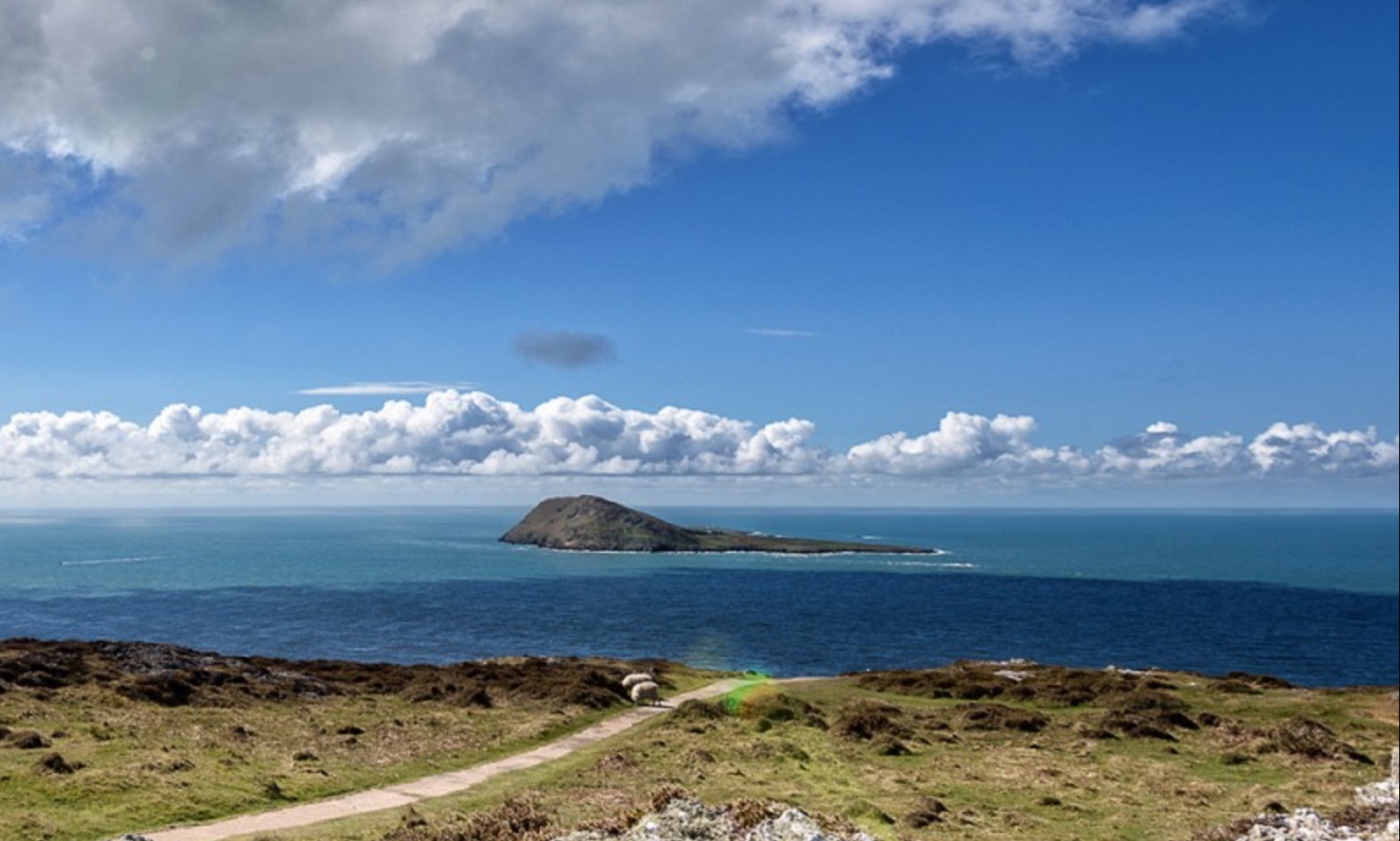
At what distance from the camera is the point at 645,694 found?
54.2 metres

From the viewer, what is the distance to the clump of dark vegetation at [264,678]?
48.0 metres

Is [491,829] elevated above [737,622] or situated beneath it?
elevated above

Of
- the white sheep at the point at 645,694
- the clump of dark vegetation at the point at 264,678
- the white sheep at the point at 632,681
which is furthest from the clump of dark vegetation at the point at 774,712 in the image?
the white sheep at the point at 632,681

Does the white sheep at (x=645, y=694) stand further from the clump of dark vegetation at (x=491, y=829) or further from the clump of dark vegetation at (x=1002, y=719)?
the clump of dark vegetation at (x=491, y=829)

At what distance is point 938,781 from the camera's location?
113ft

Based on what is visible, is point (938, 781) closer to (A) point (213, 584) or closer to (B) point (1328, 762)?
(B) point (1328, 762)

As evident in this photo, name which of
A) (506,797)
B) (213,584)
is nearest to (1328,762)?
(506,797)

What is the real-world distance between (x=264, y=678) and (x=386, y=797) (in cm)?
2943

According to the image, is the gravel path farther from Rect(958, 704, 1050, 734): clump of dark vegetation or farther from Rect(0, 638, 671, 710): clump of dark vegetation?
Rect(958, 704, 1050, 734): clump of dark vegetation

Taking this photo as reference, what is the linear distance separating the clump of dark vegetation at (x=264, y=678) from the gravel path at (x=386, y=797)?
24.9ft

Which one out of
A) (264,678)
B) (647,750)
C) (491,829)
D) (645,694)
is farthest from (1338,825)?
(264,678)

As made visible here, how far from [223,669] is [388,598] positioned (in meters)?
115

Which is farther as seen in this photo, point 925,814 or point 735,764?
point 735,764

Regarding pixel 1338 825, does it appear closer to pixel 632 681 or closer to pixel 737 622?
pixel 632 681
